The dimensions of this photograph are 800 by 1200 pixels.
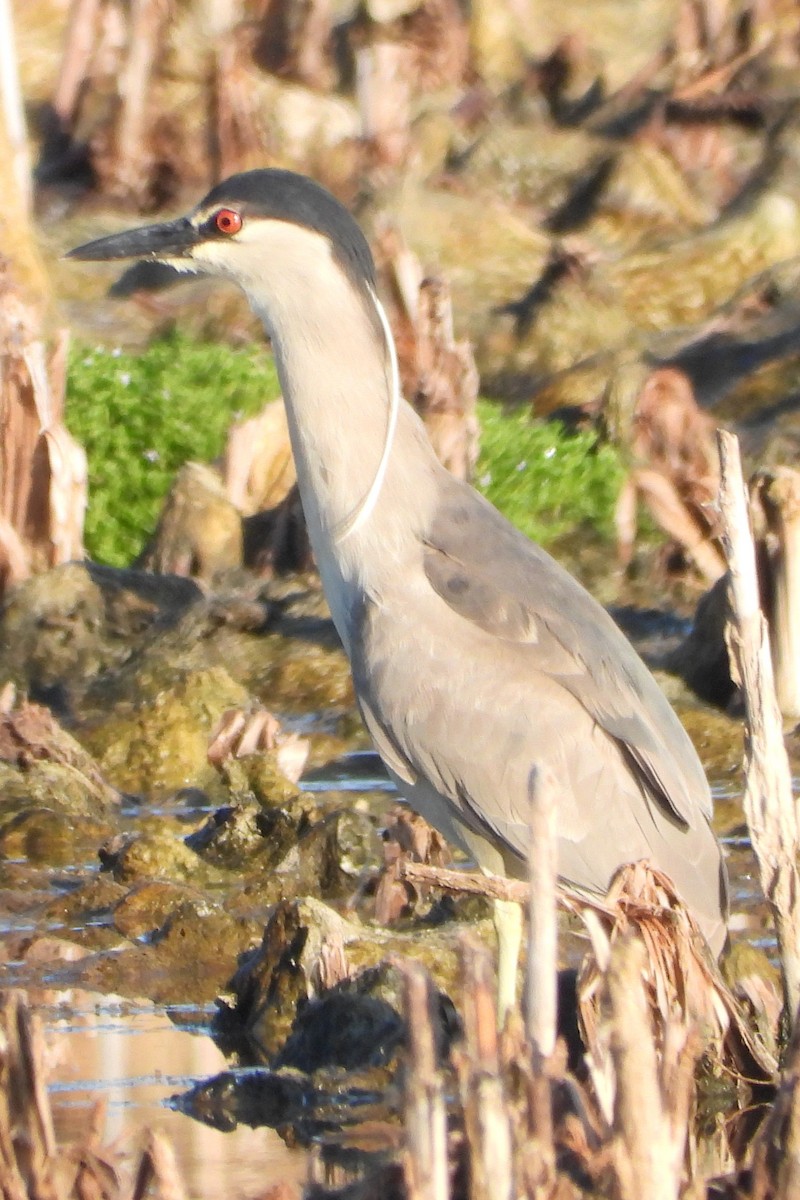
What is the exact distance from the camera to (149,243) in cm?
575

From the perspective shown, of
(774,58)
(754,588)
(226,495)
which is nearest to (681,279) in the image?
(774,58)

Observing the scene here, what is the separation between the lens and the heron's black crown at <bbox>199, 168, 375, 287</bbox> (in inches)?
215

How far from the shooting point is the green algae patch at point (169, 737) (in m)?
7.53

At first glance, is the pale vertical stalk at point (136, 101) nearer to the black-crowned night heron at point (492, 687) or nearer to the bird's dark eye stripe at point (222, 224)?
the bird's dark eye stripe at point (222, 224)

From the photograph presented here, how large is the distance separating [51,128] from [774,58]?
19.9 ft

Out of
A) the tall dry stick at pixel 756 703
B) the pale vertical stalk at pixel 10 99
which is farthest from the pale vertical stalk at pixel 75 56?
the tall dry stick at pixel 756 703

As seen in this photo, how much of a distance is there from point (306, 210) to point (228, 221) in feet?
0.85

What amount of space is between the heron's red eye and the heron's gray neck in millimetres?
209

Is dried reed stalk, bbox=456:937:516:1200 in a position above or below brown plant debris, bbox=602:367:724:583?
below

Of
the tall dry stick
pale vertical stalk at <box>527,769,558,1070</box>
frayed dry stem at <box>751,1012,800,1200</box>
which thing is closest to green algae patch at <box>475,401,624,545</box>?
the tall dry stick

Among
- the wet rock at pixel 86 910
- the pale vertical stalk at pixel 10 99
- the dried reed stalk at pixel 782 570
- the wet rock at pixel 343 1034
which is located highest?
the pale vertical stalk at pixel 10 99

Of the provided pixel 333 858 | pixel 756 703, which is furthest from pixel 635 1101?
pixel 333 858

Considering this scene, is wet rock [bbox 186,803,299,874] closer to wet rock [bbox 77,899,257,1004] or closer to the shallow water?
the shallow water

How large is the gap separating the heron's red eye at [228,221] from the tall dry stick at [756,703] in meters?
2.11
